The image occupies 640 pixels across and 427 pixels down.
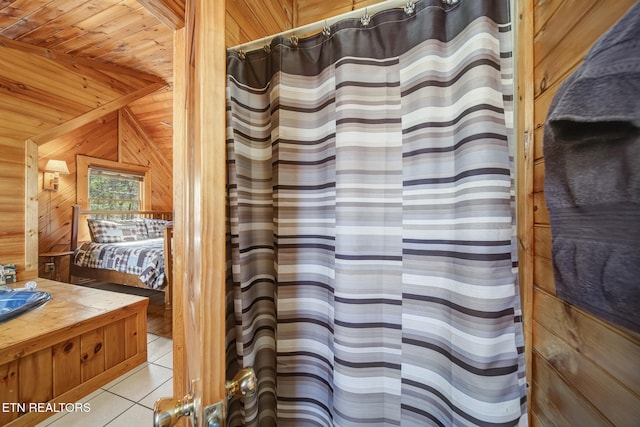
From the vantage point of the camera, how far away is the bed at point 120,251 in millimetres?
2752

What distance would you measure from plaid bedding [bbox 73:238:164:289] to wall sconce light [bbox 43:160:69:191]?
37.7 inches

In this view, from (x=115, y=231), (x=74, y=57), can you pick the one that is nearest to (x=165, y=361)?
(x=115, y=231)

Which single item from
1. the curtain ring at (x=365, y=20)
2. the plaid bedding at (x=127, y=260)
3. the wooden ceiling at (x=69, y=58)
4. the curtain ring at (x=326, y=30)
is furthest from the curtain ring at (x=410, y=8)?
the plaid bedding at (x=127, y=260)

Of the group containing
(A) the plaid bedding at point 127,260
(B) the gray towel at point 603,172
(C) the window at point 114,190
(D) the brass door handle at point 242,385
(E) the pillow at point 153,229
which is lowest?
(A) the plaid bedding at point 127,260

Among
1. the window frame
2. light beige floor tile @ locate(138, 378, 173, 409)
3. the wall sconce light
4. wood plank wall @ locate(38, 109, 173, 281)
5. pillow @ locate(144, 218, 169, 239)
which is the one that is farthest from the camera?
pillow @ locate(144, 218, 169, 239)

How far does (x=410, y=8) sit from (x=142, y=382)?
8.38 ft

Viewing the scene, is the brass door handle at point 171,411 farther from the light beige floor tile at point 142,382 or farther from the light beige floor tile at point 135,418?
the light beige floor tile at point 142,382

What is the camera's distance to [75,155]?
3664mm

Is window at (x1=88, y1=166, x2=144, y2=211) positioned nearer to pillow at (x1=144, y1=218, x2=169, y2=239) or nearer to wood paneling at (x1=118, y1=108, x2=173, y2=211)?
wood paneling at (x1=118, y1=108, x2=173, y2=211)

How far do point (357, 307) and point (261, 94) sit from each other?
2.71 ft

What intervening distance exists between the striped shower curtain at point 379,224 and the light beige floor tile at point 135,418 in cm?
98

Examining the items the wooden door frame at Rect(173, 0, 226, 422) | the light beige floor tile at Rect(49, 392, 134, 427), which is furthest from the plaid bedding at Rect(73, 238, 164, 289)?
the wooden door frame at Rect(173, 0, 226, 422)

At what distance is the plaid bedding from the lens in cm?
275

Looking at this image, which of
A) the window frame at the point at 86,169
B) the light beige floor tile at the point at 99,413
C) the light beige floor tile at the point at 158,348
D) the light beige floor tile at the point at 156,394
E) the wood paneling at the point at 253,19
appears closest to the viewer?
the wood paneling at the point at 253,19
